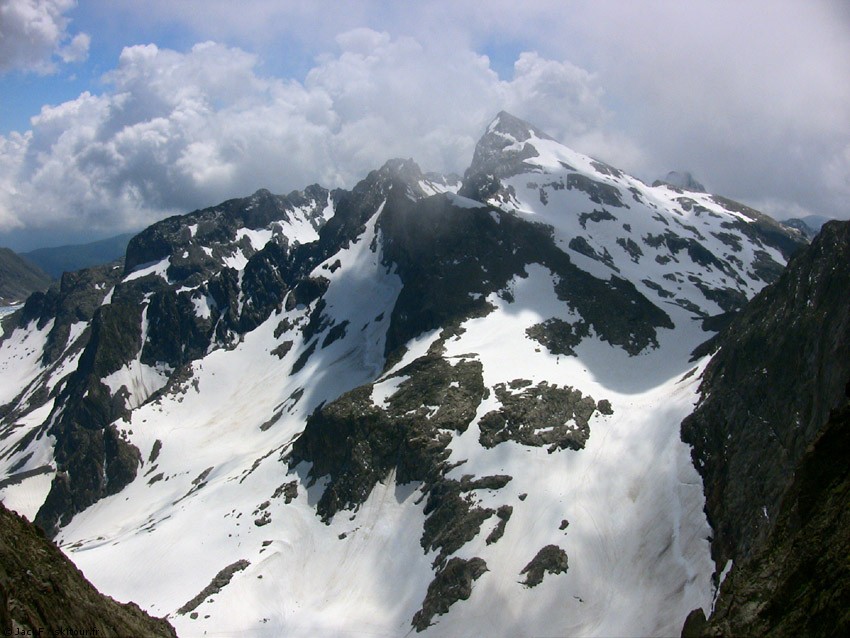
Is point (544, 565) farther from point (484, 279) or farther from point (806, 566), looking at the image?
point (484, 279)

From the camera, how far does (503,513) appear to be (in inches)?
2345

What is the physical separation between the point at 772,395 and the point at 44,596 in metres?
48.9

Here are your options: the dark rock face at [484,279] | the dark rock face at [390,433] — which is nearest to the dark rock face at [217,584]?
the dark rock face at [390,433]

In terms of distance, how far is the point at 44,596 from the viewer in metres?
22.5

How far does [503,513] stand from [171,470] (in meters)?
97.2

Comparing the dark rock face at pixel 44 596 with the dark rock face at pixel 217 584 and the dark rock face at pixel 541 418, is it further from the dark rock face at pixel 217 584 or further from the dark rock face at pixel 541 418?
the dark rock face at pixel 541 418

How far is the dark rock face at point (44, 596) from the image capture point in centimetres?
2089

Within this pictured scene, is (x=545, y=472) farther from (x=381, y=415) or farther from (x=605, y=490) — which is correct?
(x=381, y=415)

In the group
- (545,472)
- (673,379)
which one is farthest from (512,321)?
(545,472)

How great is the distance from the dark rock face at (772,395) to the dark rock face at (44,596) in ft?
117

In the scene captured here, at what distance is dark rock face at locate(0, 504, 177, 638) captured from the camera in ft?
68.5

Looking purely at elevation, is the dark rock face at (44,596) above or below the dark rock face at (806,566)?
below

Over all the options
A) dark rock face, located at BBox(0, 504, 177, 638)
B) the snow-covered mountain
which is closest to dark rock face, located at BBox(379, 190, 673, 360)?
the snow-covered mountain

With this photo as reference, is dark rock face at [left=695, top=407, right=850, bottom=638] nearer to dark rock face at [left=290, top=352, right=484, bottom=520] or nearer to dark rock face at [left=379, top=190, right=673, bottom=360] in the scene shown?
dark rock face at [left=290, top=352, right=484, bottom=520]
